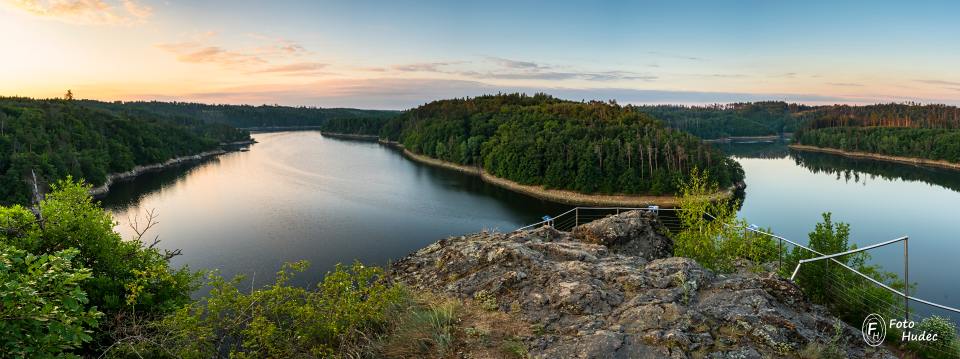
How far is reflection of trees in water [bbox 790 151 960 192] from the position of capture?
98488 millimetres

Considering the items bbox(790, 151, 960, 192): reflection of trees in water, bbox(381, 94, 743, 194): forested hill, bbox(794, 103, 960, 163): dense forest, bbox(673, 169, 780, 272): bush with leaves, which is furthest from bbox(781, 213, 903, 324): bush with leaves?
bbox(794, 103, 960, 163): dense forest

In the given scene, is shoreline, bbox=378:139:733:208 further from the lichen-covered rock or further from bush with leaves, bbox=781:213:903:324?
bush with leaves, bbox=781:213:903:324

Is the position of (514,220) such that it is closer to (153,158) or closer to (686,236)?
(686,236)

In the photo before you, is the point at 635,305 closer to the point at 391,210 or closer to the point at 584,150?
the point at 391,210

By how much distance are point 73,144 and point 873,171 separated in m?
173

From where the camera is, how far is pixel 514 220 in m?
60.1

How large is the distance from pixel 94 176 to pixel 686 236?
95.3 m

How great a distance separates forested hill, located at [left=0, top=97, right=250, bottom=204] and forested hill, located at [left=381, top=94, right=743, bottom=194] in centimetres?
6692

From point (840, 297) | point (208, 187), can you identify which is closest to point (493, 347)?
point (840, 297)

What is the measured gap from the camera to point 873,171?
112 meters

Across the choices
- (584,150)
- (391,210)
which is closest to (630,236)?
(391,210)

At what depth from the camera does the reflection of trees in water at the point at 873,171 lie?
98.5 m

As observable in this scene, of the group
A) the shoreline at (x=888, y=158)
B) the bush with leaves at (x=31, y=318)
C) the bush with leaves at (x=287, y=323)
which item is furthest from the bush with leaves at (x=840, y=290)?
the shoreline at (x=888, y=158)

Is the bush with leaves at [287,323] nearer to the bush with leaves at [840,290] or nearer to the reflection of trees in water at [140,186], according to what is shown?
the bush with leaves at [840,290]
